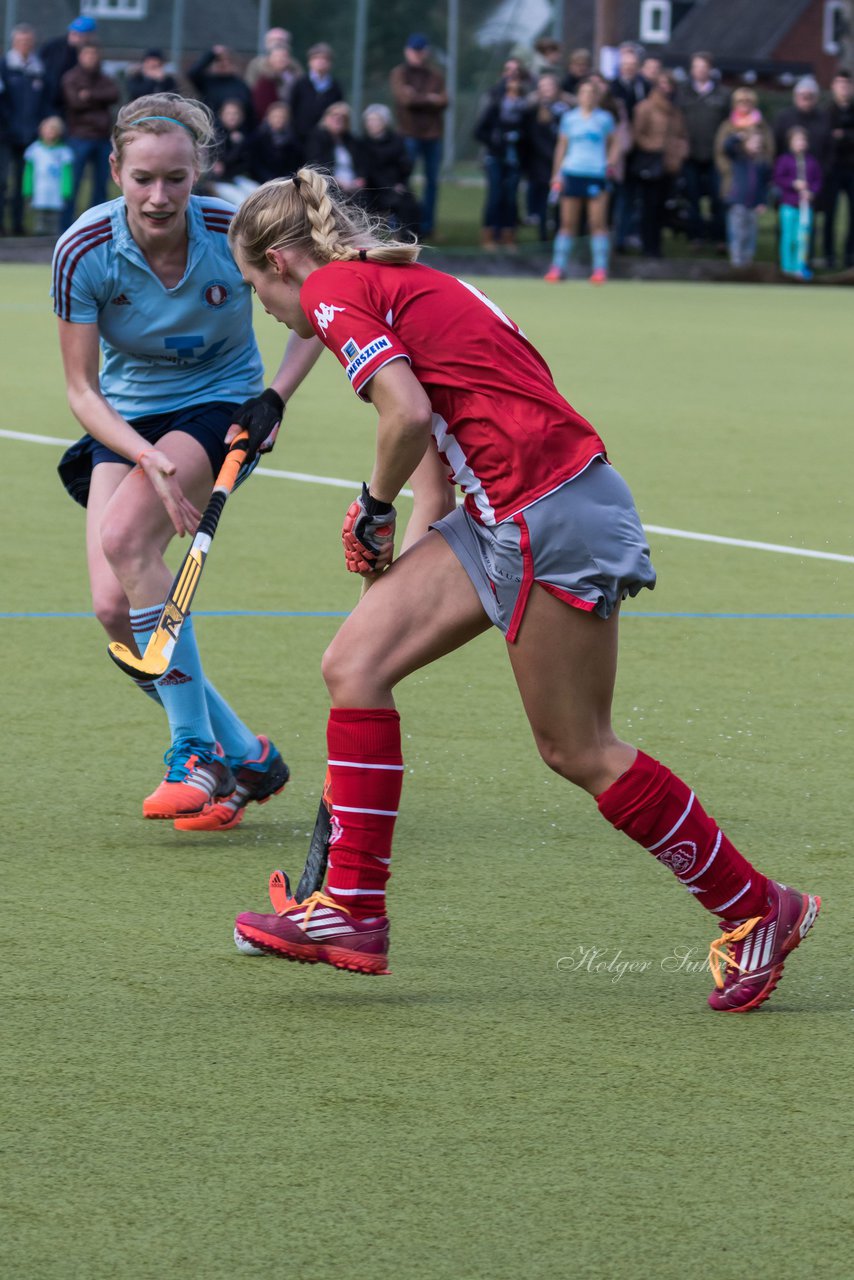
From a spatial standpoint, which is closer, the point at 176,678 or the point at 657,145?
the point at 176,678

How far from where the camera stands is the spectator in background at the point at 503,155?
2388 centimetres

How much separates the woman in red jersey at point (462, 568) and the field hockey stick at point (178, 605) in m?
0.75

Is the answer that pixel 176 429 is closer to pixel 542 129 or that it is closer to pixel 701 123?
pixel 542 129

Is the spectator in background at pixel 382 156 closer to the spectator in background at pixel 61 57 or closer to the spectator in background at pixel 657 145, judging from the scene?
the spectator in background at pixel 657 145

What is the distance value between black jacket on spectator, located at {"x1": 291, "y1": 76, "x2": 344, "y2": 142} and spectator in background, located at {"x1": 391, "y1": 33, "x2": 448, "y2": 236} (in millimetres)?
757

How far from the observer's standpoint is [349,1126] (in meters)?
3.41

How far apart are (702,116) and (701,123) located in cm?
9

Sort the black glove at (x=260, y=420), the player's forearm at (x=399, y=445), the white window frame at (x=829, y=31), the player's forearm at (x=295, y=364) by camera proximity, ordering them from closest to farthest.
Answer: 1. the player's forearm at (x=399, y=445)
2. the black glove at (x=260, y=420)
3. the player's forearm at (x=295, y=364)
4. the white window frame at (x=829, y=31)

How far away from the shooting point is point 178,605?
4750 millimetres

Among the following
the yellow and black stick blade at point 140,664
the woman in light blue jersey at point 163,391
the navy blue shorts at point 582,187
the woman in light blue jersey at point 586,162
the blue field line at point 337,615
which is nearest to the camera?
the yellow and black stick blade at point 140,664

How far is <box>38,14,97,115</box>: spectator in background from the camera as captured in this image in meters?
22.3

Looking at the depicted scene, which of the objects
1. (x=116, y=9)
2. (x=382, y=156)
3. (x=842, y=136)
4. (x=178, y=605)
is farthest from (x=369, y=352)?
(x=116, y=9)

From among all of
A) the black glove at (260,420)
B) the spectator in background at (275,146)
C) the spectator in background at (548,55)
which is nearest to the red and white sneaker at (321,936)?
the black glove at (260,420)

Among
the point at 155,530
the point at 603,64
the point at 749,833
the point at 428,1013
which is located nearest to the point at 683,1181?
the point at 428,1013
